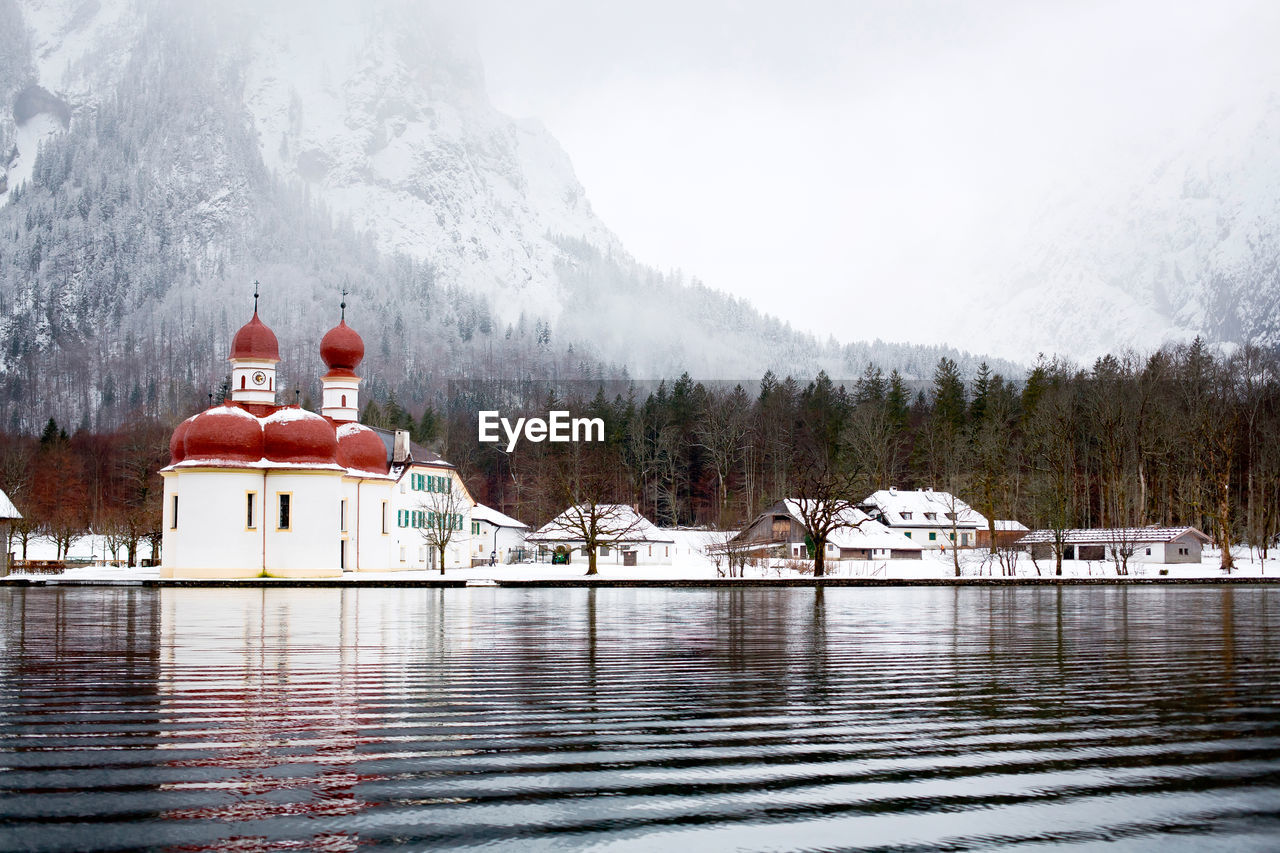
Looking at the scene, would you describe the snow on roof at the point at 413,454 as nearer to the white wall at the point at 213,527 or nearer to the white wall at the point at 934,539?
the white wall at the point at 213,527

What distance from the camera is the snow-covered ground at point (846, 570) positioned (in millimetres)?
66000

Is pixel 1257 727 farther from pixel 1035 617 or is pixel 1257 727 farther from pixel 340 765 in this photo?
pixel 1035 617

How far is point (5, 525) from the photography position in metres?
60.5

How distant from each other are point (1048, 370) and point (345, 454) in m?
66.7

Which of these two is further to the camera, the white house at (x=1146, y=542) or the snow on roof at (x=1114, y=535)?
the white house at (x=1146, y=542)

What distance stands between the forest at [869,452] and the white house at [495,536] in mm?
2564

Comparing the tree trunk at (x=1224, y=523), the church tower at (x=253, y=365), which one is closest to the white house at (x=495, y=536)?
the church tower at (x=253, y=365)

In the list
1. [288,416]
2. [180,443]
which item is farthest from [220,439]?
[288,416]

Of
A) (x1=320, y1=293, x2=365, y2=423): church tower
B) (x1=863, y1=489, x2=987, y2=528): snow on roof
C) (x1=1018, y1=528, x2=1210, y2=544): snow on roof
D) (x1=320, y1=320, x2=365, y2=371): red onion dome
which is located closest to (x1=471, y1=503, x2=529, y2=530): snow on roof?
(x1=320, y1=293, x2=365, y2=423): church tower

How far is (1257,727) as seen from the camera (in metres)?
10.8

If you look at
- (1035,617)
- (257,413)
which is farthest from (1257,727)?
(257,413)

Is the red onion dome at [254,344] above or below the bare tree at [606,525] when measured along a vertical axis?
above

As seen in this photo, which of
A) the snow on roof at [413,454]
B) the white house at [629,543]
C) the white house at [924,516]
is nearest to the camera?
the snow on roof at [413,454]

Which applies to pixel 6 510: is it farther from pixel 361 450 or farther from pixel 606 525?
pixel 606 525
